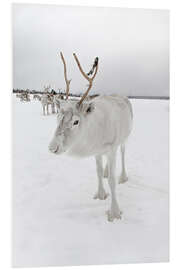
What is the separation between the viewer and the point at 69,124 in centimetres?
182

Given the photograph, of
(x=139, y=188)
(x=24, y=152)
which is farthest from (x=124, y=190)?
(x=24, y=152)

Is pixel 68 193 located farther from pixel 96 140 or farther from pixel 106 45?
pixel 106 45

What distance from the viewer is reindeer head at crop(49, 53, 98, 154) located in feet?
5.83

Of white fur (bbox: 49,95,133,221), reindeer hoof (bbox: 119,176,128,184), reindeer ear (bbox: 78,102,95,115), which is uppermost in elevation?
reindeer ear (bbox: 78,102,95,115)

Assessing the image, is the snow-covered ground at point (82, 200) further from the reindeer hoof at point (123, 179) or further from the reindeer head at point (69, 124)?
the reindeer head at point (69, 124)

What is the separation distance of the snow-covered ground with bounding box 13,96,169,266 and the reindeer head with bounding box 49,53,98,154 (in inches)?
16.4

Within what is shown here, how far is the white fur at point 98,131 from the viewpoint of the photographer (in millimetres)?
1819

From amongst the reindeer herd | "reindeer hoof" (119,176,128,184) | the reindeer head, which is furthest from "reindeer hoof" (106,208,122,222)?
the reindeer herd

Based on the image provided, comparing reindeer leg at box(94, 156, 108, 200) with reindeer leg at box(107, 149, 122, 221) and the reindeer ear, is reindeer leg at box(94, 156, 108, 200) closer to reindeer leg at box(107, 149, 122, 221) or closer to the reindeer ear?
reindeer leg at box(107, 149, 122, 221)

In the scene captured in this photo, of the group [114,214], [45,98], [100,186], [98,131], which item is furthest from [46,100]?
[114,214]

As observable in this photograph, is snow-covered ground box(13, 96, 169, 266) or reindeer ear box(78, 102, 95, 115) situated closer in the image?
reindeer ear box(78, 102, 95, 115)

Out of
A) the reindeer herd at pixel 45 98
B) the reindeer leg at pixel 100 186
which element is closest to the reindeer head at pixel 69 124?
the reindeer herd at pixel 45 98

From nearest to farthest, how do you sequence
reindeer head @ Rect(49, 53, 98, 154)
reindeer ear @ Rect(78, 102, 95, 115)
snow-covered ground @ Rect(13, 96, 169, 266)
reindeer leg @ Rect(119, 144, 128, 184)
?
reindeer head @ Rect(49, 53, 98, 154) → reindeer ear @ Rect(78, 102, 95, 115) → snow-covered ground @ Rect(13, 96, 169, 266) → reindeer leg @ Rect(119, 144, 128, 184)

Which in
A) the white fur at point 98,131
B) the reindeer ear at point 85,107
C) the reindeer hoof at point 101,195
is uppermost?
the reindeer ear at point 85,107
